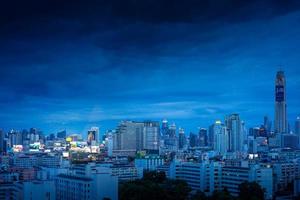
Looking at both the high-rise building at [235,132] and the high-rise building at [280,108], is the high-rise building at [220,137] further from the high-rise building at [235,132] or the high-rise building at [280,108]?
the high-rise building at [280,108]

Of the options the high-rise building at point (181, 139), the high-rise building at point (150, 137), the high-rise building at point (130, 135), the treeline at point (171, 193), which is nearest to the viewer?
the treeline at point (171, 193)

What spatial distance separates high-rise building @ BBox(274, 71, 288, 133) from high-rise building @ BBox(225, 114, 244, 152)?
577cm

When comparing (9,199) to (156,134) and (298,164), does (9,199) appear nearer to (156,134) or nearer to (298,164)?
(298,164)

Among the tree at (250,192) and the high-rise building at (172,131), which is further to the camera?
the high-rise building at (172,131)

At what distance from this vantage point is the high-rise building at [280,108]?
178 feet

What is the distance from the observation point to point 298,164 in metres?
22.4

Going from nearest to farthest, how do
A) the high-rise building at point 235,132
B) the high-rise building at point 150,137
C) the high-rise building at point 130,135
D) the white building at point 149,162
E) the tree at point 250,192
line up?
the tree at point 250,192
the white building at point 149,162
the high-rise building at point 130,135
the high-rise building at point 150,137
the high-rise building at point 235,132

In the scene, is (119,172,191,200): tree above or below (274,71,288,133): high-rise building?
below

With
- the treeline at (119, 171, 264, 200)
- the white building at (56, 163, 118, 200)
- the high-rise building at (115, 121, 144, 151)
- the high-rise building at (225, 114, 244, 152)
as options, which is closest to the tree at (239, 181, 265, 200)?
the treeline at (119, 171, 264, 200)

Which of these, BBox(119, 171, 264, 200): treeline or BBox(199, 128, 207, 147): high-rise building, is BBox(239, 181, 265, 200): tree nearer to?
BBox(119, 171, 264, 200): treeline

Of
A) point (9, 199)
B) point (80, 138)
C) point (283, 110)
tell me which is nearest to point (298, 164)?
point (9, 199)

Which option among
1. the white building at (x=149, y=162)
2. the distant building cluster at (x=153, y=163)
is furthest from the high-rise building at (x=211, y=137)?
the white building at (x=149, y=162)

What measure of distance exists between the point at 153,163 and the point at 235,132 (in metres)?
25.2

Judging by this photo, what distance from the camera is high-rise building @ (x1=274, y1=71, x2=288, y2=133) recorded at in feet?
178
